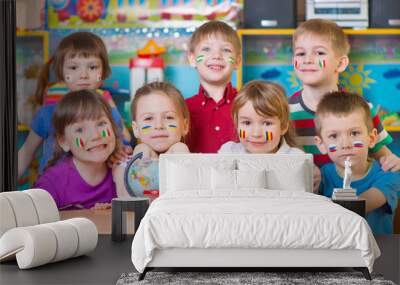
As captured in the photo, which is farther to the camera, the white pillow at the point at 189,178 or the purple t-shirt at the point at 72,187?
the purple t-shirt at the point at 72,187

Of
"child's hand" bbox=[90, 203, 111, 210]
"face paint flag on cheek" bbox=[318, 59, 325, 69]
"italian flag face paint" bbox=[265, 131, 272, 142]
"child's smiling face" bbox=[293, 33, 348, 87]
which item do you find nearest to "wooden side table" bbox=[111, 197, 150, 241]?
"child's hand" bbox=[90, 203, 111, 210]

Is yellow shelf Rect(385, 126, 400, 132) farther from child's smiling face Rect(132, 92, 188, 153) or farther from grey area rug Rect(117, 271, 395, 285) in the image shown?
grey area rug Rect(117, 271, 395, 285)

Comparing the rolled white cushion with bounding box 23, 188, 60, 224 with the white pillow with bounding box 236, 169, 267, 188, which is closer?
the rolled white cushion with bounding box 23, 188, 60, 224

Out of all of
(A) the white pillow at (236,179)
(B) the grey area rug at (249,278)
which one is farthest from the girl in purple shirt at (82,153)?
(B) the grey area rug at (249,278)

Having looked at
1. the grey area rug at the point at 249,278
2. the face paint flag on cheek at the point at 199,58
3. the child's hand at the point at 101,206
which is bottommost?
the grey area rug at the point at 249,278

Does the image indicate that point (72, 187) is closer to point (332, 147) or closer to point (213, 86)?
point (213, 86)

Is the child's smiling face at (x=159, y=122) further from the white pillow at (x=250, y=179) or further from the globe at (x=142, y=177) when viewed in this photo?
the white pillow at (x=250, y=179)

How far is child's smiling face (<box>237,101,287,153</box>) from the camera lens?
7.11 m

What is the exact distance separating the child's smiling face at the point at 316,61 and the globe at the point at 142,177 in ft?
5.89

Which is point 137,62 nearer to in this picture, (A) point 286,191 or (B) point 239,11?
(B) point 239,11

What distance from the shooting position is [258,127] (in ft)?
23.3

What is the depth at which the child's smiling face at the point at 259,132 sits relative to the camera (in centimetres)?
711

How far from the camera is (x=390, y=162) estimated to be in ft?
23.5

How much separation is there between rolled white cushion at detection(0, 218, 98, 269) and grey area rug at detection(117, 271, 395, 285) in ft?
1.96
